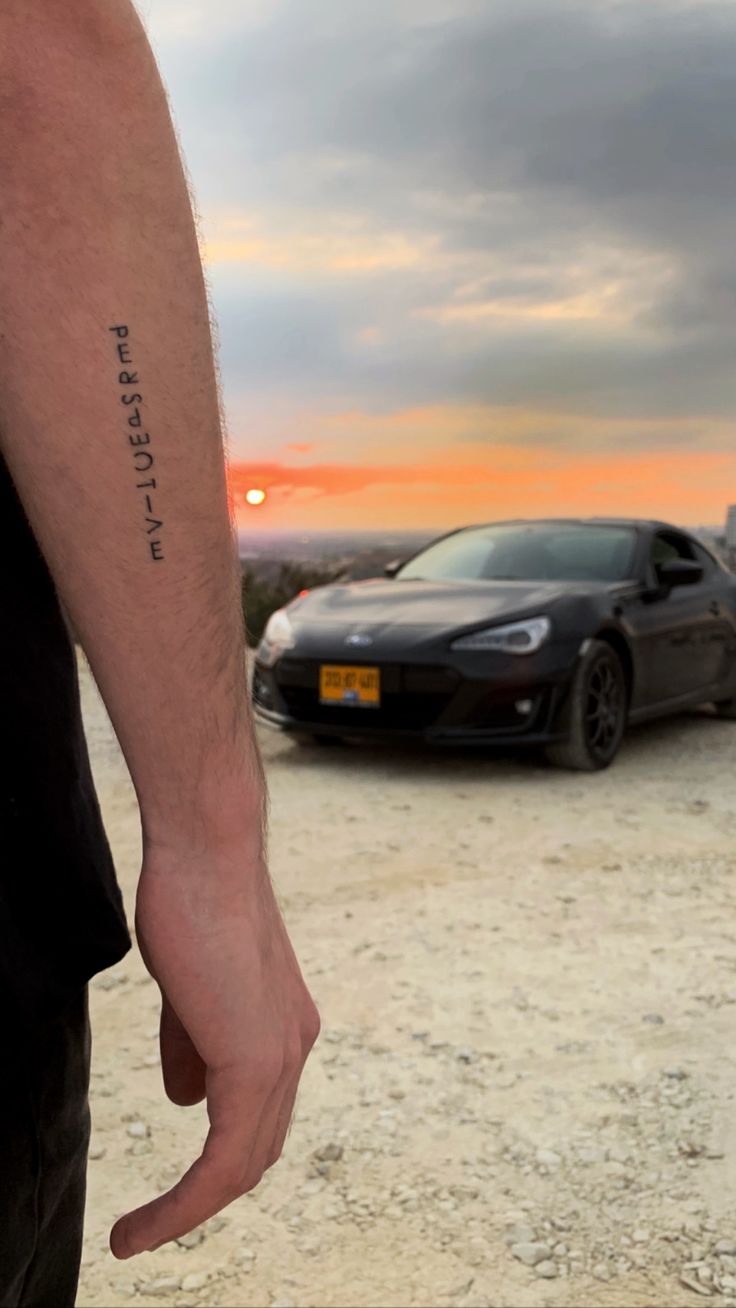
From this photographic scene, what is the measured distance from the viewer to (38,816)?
0.85 m

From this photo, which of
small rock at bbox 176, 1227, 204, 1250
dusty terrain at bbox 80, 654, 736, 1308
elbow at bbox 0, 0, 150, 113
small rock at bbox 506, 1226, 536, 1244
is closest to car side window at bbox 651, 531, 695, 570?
dusty terrain at bbox 80, 654, 736, 1308

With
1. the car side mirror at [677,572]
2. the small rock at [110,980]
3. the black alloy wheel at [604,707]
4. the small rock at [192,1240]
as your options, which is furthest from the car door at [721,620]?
the small rock at [192,1240]

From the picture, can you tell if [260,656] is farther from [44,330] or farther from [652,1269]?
[44,330]

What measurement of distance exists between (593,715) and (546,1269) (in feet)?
13.3

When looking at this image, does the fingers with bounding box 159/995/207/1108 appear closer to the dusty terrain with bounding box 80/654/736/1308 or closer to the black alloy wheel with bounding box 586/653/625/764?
the dusty terrain with bounding box 80/654/736/1308

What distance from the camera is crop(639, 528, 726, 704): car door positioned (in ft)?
21.3

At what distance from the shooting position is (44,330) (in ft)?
2.54

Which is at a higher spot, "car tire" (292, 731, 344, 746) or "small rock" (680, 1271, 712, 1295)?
"small rock" (680, 1271, 712, 1295)

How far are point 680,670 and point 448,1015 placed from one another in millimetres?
4111

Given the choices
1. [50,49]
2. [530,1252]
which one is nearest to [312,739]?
[530,1252]

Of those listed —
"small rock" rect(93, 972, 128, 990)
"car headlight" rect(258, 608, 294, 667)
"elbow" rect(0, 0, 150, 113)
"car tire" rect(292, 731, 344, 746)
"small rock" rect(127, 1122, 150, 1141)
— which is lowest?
"car tire" rect(292, 731, 344, 746)

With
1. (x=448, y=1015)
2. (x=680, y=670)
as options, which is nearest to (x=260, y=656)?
(x=680, y=670)

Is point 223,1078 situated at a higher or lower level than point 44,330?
lower

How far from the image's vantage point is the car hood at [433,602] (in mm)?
6020
